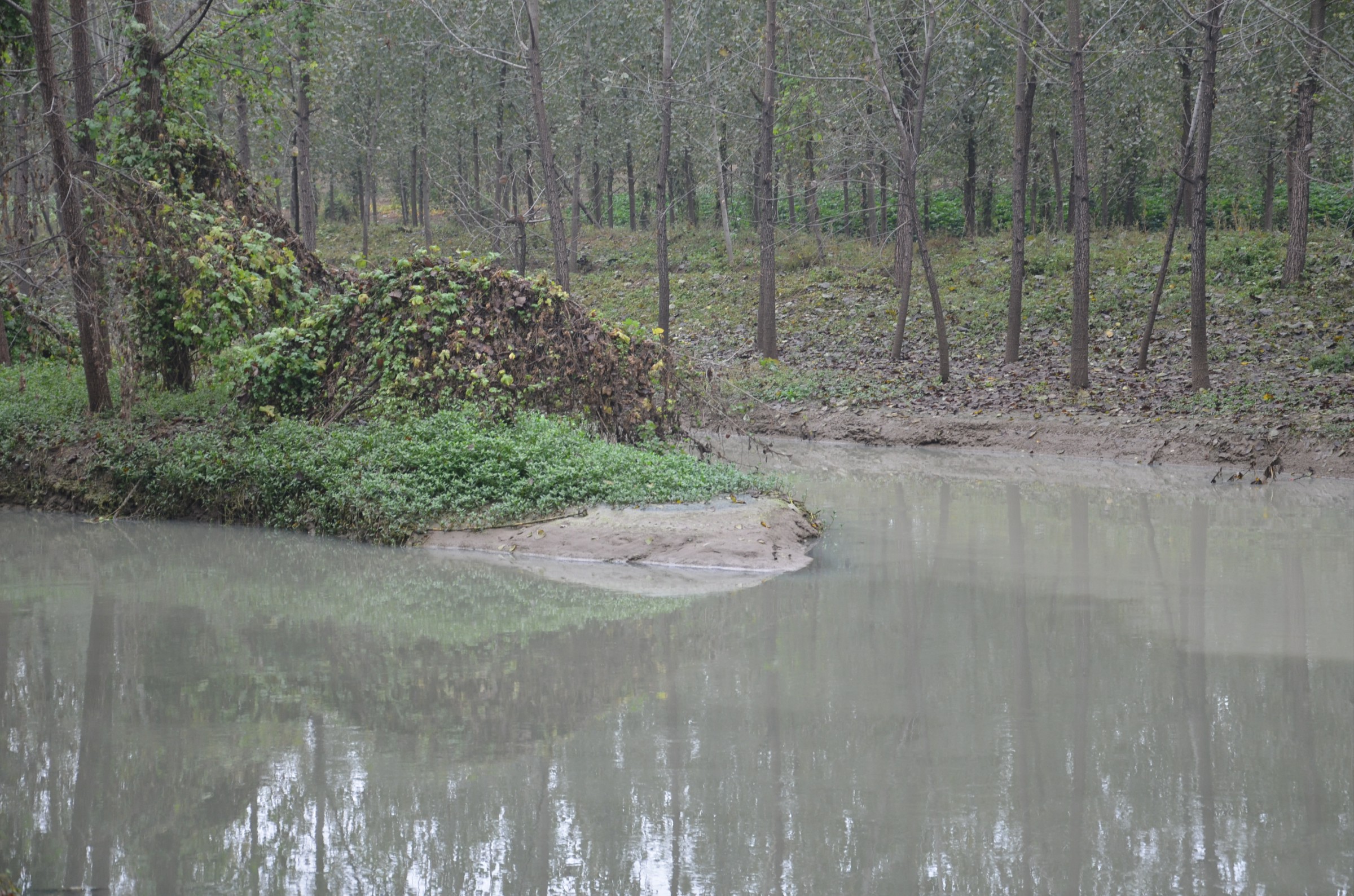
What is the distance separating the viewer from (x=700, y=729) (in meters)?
6.34

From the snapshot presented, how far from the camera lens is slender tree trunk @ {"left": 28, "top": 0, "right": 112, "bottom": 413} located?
13.2 m

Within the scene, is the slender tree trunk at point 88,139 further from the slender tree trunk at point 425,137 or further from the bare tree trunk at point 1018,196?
the slender tree trunk at point 425,137

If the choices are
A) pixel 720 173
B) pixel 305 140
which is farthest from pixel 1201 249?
pixel 305 140

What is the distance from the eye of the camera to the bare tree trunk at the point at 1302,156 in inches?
758

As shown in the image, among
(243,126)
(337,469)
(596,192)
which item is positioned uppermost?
(596,192)

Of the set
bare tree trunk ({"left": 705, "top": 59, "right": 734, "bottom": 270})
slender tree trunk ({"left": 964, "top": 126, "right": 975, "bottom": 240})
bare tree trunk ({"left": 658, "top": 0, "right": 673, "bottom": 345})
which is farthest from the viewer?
bare tree trunk ({"left": 705, "top": 59, "right": 734, "bottom": 270})

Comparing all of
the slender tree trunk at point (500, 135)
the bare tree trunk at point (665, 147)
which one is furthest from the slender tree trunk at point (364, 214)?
the bare tree trunk at point (665, 147)

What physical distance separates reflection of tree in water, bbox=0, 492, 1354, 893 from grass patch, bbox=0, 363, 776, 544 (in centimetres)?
128

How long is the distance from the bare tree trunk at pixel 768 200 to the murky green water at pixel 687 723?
13263 mm

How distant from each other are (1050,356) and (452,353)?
12.5m

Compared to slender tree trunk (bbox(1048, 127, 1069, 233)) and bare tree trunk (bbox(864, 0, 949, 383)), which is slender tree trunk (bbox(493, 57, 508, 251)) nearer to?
bare tree trunk (bbox(864, 0, 949, 383))

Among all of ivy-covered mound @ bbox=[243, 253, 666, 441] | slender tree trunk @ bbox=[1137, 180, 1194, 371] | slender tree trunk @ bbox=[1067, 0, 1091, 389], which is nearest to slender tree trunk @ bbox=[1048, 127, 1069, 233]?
slender tree trunk @ bbox=[1137, 180, 1194, 371]

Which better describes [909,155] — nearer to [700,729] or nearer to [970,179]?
[970,179]

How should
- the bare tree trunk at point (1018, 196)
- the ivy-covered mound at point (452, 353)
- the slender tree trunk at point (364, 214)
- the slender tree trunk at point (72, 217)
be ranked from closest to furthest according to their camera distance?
the ivy-covered mound at point (452, 353) < the slender tree trunk at point (72, 217) < the bare tree trunk at point (1018, 196) < the slender tree trunk at point (364, 214)
